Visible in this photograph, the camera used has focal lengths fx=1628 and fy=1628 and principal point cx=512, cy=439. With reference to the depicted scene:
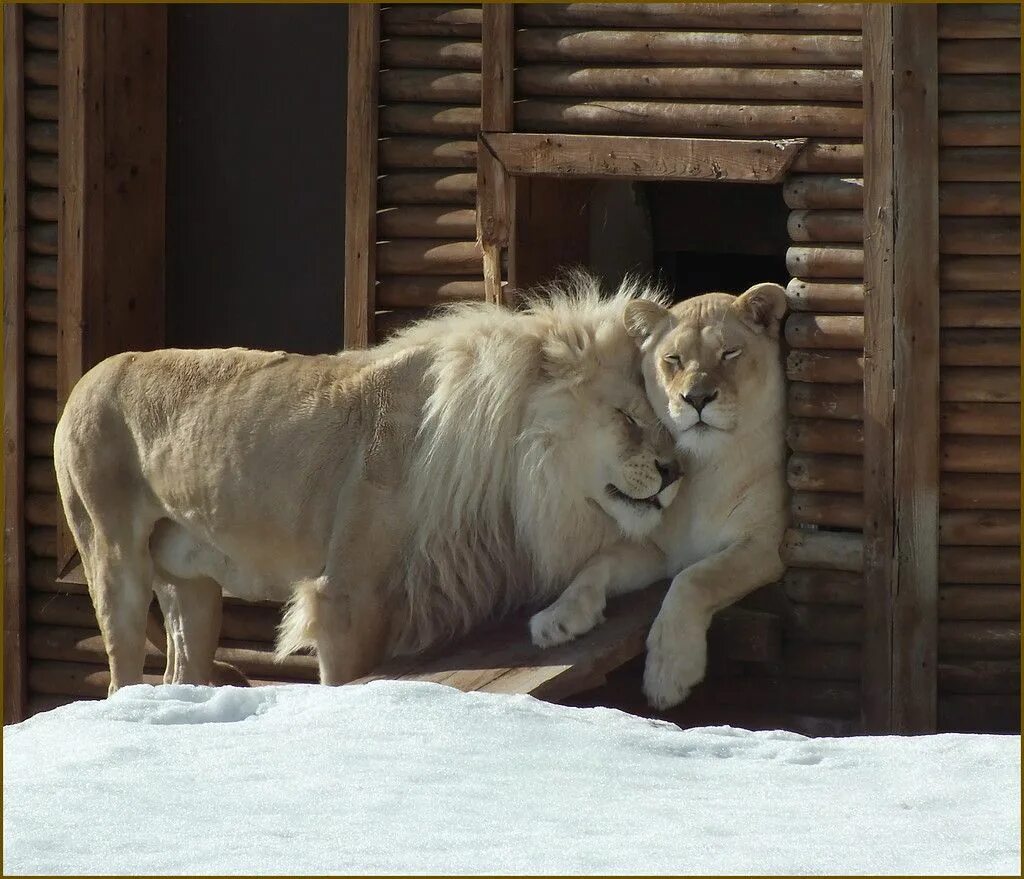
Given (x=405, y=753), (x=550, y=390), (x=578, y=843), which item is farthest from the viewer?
(x=550, y=390)

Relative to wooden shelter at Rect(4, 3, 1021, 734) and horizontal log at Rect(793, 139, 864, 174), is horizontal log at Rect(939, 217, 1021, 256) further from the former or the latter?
horizontal log at Rect(793, 139, 864, 174)

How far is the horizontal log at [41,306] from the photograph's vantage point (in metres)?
7.00

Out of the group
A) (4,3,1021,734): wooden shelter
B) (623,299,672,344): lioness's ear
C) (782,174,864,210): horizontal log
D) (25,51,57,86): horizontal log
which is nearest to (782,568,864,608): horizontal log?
(4,3,1021,734): wooden shelter

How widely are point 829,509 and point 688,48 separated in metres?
1.73

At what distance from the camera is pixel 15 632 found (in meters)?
7.12

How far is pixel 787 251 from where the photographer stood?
6109mm

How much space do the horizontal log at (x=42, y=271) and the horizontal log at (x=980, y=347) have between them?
3.74m

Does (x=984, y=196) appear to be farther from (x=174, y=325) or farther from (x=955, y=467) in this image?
(x=174, y=325)

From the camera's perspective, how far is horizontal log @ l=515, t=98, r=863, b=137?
5652mm

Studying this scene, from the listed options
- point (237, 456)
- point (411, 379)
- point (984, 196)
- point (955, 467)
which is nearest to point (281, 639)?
point (237, 456)

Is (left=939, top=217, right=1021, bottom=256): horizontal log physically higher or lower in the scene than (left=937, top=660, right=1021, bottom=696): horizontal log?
higher

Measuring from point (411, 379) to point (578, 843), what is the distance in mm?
2444

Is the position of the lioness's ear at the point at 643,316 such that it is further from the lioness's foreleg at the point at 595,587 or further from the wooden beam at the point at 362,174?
the wooden beam at the point at 362,174

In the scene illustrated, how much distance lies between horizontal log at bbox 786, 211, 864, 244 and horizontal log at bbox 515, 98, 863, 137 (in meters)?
0.28
